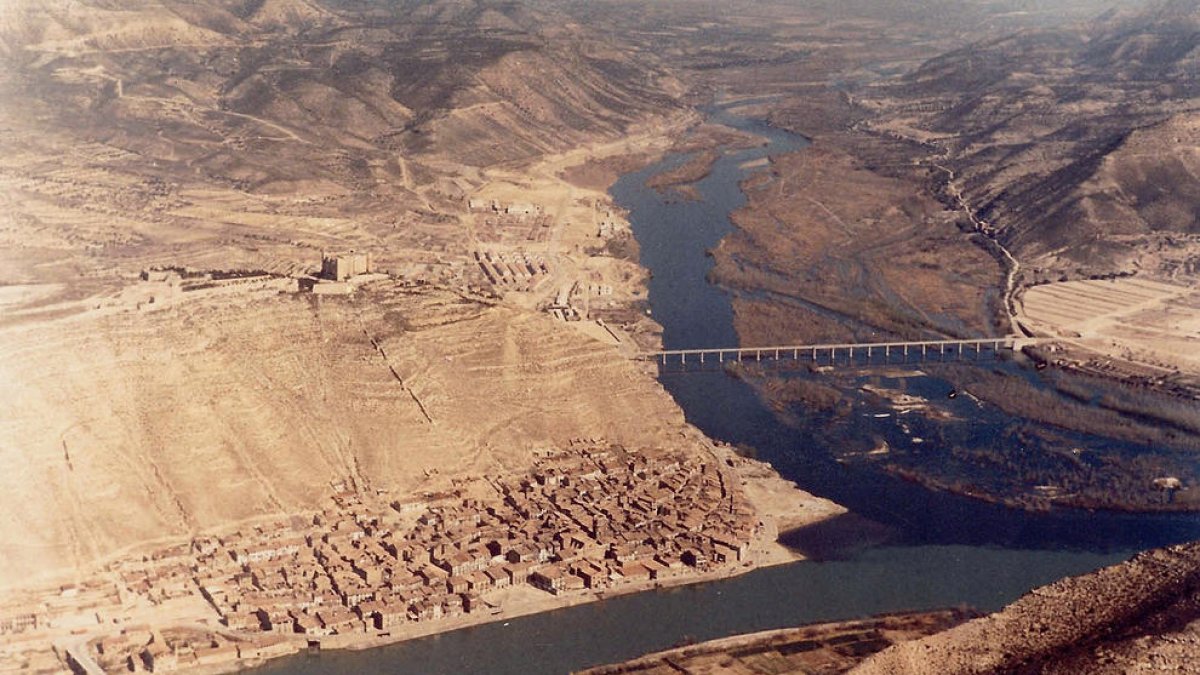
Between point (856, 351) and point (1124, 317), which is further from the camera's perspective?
point (1124, 317)

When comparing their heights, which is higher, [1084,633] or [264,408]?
[264,408]

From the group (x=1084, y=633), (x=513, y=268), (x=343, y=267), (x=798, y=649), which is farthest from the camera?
(x=513, y=268)

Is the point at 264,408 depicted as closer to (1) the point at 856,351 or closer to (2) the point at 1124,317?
(1) the point at 856,351

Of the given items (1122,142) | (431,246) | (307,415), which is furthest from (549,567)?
(1122,142)

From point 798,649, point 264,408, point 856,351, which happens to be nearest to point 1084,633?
point 798,649

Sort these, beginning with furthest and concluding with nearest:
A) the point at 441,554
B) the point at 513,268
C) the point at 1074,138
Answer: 1. the point at 1074,138
2. the point at 513,268
3. the point at 441,554

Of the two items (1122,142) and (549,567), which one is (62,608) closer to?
(549,567)

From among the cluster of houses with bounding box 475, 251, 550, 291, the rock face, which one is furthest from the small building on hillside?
the rock face
